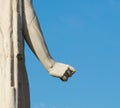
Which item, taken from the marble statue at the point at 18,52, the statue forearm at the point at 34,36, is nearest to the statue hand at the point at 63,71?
the marble statue at the point at 18,52

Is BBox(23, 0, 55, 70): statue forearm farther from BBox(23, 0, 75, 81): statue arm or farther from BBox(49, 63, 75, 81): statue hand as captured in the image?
BBox(49, 63, 75, 81): statue hand

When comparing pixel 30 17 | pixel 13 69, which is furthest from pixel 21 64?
pixel 30 17

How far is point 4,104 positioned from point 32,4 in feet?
8.31

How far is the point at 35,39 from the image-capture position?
13.4 metres

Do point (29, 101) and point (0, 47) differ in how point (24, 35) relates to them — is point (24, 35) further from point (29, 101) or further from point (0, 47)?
point (29, 101)

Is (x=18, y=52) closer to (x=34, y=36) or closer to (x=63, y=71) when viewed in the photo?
(x=34, y=36)

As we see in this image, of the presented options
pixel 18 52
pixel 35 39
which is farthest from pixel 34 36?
pixel 18 52

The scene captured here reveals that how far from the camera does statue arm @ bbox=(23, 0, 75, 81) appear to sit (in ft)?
43.6

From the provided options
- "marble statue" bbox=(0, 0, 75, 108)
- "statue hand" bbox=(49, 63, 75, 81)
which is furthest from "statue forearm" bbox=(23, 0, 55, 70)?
"statue hand" bbox=(49, 63, 75, 81)

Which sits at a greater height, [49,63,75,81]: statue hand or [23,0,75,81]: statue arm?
[23,0,75,81]: statue arm

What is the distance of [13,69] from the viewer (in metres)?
12.9

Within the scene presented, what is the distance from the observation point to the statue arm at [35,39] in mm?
13281

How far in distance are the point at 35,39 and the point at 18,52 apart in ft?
2.08

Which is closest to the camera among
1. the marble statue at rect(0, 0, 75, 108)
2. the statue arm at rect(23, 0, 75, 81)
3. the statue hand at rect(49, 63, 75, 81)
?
the marble statue at rect(0, 0, 75, 108)
